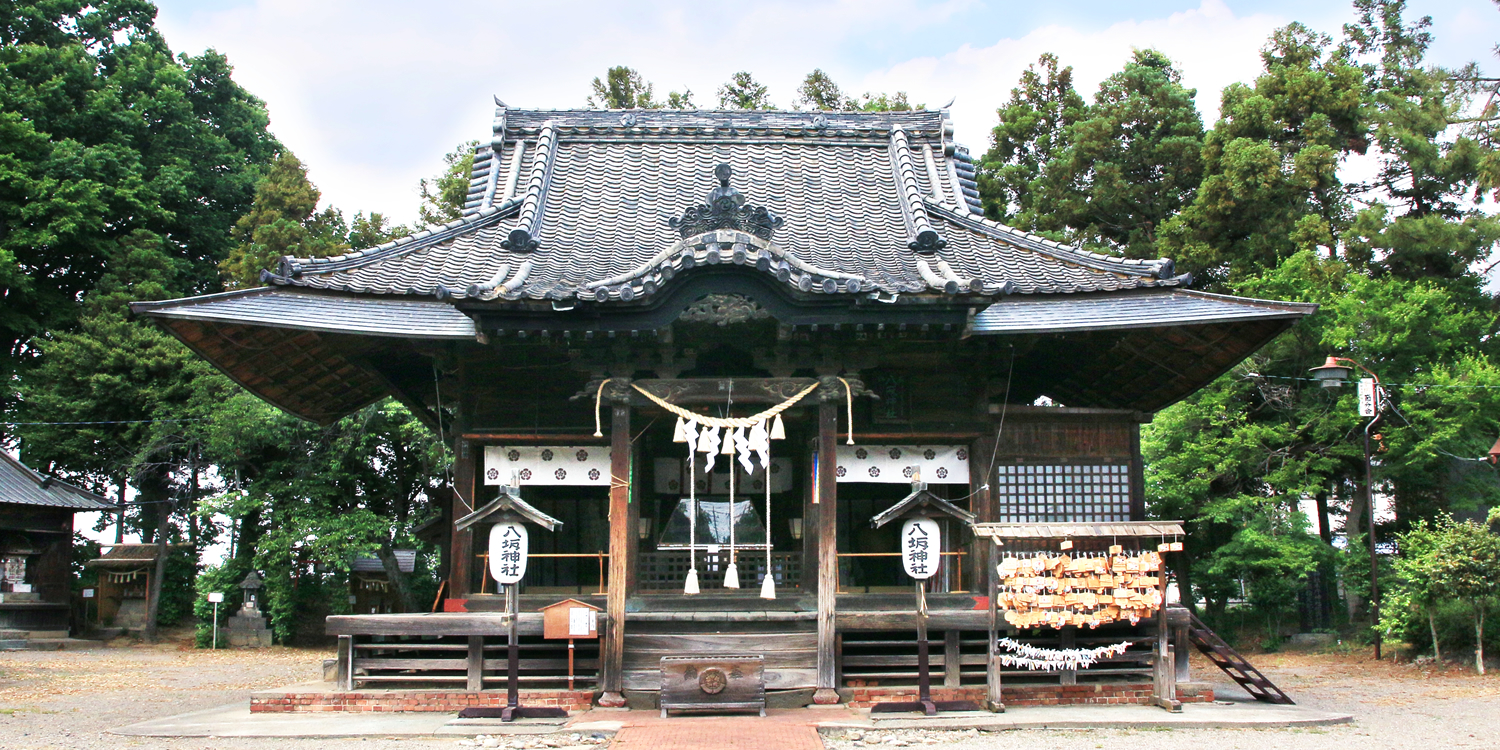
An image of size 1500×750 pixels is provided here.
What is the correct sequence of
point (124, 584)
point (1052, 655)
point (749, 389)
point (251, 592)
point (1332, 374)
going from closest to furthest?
point (1052, 655) → point (749, 389) → point (1332, 374) → point (251, 592) → point (124, 584)

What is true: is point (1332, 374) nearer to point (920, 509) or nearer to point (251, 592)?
point (920, 509)

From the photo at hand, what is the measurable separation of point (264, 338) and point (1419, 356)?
21.3 metres

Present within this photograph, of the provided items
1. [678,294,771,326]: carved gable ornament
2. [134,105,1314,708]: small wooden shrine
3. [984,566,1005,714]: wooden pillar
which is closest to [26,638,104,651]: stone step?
[134,105,1314,708]: small wooden shrine

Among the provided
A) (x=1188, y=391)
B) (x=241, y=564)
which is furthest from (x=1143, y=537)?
(x=241, y=564)

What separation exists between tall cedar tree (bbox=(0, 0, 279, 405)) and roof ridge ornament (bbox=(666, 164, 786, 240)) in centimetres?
2659

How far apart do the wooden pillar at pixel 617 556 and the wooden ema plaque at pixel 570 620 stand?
24 centimetres

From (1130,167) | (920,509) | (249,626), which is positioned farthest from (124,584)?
(1130,167)

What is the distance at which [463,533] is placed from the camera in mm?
12336

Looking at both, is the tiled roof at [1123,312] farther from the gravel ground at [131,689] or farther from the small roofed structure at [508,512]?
the gravel ground at [131,689]

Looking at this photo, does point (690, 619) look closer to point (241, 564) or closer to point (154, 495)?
point (241, 564)

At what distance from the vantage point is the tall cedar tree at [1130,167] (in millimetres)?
30078

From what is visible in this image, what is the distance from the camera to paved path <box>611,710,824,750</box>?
342 inches

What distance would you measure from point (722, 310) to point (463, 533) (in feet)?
13.3

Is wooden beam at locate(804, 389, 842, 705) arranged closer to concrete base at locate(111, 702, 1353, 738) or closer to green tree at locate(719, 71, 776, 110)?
concrete base at locate(111, 702, 1353, 738)
